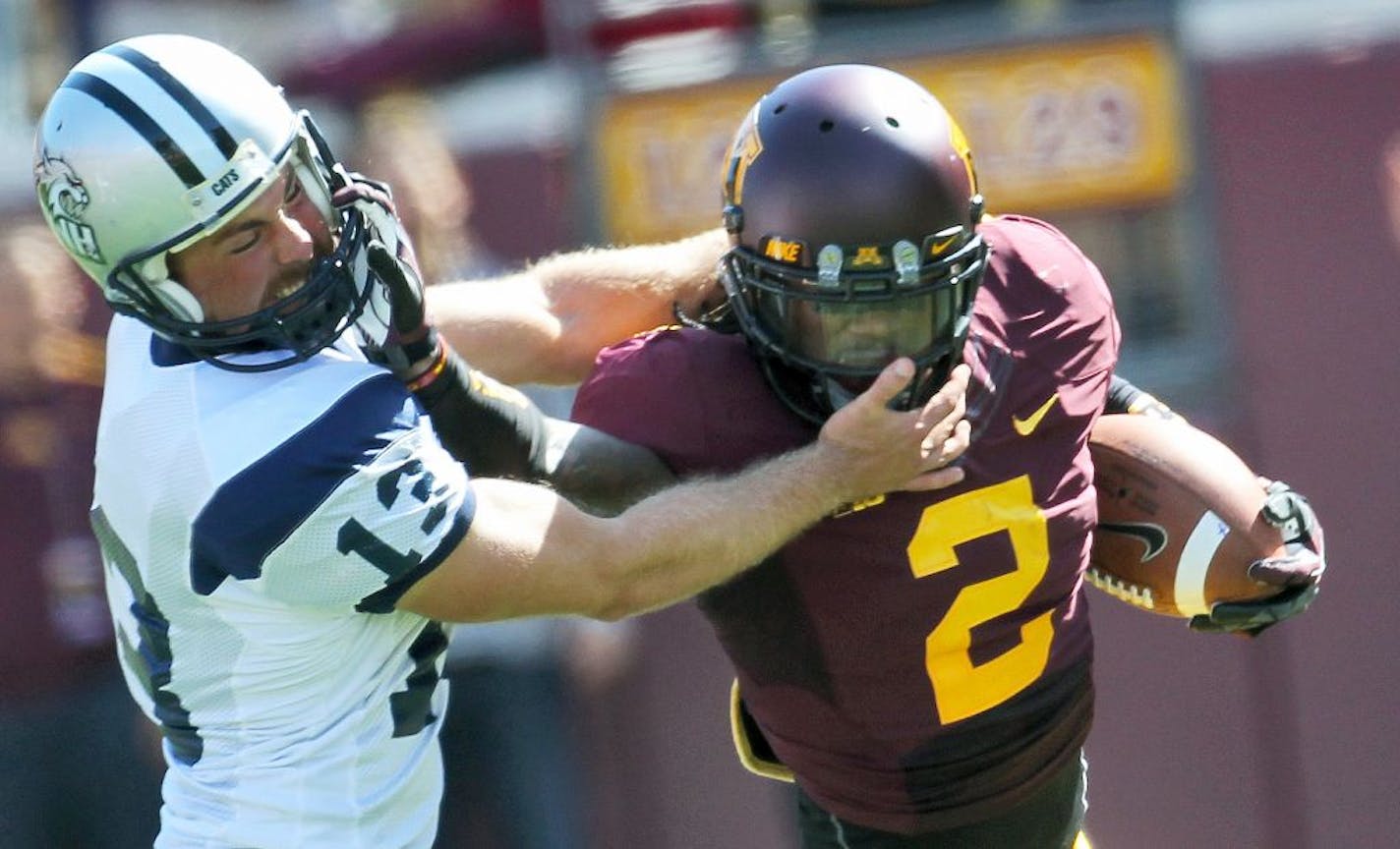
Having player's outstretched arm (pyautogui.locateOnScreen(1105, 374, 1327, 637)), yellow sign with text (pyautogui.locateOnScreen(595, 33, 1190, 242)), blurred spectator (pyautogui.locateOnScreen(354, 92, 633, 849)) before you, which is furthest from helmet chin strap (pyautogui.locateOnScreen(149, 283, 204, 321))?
yellow sign with text (pyautogui.locateOnScreen(595, 33, 1190, 242))

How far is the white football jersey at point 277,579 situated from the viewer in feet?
8.60

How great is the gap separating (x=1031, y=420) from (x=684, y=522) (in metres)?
0.56

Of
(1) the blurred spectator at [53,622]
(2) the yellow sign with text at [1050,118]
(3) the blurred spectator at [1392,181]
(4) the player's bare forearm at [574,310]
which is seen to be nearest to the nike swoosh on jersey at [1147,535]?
(4) the player's bare forearm at [574,310]

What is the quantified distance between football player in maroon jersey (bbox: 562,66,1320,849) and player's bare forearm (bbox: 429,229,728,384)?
8.7 inches

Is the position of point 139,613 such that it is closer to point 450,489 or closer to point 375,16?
point 450,489

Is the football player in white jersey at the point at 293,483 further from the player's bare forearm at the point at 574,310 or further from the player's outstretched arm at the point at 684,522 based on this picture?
the player's bare forearm at the point at 574,310

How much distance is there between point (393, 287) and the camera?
9.46 ft

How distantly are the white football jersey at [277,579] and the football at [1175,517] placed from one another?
3.53 ft

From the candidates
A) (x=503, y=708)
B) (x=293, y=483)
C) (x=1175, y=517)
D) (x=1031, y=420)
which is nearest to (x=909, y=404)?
(x=1031, y=420)

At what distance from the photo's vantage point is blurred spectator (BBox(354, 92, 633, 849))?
17.4 feet

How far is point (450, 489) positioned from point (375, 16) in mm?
3931

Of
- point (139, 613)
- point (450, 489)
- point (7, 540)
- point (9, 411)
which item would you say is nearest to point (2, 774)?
point (7, 540)

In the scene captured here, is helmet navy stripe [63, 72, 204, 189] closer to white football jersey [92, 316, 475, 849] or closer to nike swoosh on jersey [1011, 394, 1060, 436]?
white football jersey [92, 316, 475, 849]

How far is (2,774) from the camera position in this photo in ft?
16.4
